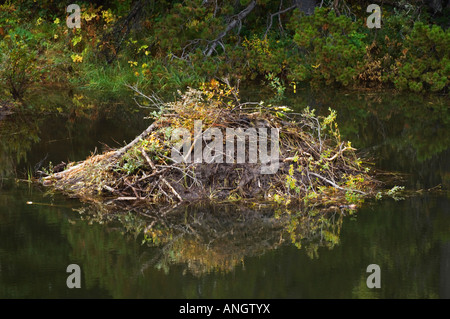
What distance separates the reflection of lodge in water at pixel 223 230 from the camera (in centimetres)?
629

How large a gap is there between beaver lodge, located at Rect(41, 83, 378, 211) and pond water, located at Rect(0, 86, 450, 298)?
1.27ft

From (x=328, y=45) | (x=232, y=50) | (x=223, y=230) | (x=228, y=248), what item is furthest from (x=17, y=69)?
(x=228, y=248)

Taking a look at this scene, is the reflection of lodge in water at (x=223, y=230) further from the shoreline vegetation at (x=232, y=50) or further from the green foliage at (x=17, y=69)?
the shoreline vegetation at (x=232, y=50)

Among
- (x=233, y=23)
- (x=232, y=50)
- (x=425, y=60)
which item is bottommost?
(x=425, y=60)

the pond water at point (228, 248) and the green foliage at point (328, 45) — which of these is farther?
the green foliage at point (328, 45)

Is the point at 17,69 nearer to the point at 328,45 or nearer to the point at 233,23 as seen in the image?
the point at 233,23

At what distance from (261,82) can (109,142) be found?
27.6 ft

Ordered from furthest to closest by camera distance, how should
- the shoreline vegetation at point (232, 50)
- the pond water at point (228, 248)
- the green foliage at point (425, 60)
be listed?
the shoreline vegetation at point (232, 50) < the green foliage at point (425, 60) < the pond water at point (228, 248)

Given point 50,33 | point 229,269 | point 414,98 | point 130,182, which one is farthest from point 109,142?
point 50,33

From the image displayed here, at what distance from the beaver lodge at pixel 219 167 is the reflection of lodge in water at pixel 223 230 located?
14.8 inches

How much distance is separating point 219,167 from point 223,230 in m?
1.48

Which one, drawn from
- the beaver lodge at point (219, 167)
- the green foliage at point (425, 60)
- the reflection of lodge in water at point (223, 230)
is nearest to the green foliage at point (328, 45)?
the green foliage at point (425, 60)

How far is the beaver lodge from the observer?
8258 mm

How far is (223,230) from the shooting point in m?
7.09
